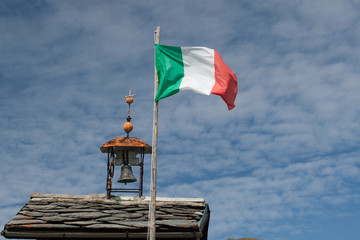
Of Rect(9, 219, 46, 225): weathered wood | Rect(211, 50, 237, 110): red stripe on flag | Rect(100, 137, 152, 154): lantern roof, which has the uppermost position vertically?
Rect(211, 50, 237, 110): red stripe on flag

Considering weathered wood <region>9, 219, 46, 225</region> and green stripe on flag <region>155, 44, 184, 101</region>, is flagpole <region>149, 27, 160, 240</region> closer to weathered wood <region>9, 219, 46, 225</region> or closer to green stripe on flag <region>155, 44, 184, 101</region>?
green stripe on flag <region>155, 44, 184, 101</region>

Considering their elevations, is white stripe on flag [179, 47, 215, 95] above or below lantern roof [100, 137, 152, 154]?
above

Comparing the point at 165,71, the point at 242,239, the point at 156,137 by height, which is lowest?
the point at 242,239

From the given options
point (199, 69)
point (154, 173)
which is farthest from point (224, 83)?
point (154, 173)

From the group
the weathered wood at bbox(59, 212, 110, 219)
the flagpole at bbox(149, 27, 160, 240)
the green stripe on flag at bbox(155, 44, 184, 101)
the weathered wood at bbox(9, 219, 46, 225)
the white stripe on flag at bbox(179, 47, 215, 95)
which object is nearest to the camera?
the flagpole at bbox(149, 27, 160, 240)

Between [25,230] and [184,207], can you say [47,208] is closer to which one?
[25,230]

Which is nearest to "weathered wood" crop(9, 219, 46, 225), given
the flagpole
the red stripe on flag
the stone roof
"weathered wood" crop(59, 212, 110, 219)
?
the stone roof

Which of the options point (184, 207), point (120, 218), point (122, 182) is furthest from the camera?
point (122, 182)

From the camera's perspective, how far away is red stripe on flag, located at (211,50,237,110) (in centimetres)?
1317

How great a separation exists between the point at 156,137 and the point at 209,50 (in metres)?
3.03

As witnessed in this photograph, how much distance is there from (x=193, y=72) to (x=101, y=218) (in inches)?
203

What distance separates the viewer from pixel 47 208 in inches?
603

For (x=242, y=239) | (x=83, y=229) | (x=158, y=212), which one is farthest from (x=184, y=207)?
(x=83, y=229)

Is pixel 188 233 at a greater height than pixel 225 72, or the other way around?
pixel 225 72
